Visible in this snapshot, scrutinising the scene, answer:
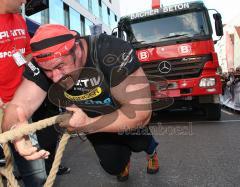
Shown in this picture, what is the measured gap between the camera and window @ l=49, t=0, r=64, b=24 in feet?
57.0

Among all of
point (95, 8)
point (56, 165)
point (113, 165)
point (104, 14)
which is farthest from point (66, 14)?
point (56, 165)

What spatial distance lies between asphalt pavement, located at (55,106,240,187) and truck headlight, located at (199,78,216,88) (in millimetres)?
1041

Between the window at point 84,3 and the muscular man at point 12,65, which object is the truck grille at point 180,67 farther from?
the window at point 84,3

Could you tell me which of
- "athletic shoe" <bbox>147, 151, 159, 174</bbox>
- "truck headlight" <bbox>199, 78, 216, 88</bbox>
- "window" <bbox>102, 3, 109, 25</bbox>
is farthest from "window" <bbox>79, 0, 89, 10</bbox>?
"athletic shoe" <bbox>147, 151, 159, 174</bbox>

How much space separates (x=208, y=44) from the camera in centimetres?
759

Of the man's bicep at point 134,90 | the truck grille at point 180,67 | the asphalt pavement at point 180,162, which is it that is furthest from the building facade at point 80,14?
the man's bicep at point 134,90

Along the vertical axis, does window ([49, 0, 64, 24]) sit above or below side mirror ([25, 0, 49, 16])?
above

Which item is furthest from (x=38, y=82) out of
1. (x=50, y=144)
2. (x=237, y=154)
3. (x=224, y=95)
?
(x=224, y=95)

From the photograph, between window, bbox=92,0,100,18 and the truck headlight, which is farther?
window, bbox=92,0,100,18

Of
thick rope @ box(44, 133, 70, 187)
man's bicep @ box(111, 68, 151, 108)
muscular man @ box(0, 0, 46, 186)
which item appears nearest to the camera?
thick rope @ box(44, 133, 70, 187)

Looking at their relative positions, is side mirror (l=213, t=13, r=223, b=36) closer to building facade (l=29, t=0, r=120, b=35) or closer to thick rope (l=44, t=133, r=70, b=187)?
thick rope (l=44, t=133, r=70, b=187)

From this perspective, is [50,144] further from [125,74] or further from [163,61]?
[163,61]

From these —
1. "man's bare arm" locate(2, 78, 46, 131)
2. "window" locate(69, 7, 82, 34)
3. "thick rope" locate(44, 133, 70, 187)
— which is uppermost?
"window" locate(69, 7, 82, 34)

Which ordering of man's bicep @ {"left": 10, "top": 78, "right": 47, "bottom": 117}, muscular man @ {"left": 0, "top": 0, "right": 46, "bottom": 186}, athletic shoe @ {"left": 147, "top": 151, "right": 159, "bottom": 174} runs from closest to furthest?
man's bicep @ {"left": 10, "top": 78, "right": 47, "bottom": 117}
muscular man @ {"left": 0, "top": 0, "right": 46, "bottom": 186}
athletic shoe @ {"left": 147, "top": 151, "right": 159, "bottom": 174}
